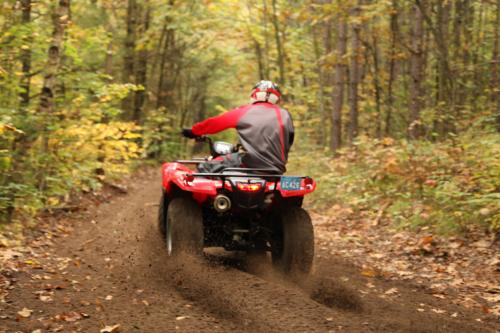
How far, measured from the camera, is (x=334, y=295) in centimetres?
519

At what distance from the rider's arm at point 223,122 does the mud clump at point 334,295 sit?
1944mm

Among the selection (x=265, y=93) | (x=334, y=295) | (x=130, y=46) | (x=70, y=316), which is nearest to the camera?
(x=70, y=316)

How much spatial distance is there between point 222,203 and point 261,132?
0.94m

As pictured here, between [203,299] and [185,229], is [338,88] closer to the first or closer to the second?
[185,229]

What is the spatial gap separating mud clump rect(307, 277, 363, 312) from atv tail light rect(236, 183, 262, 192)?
1.17 metres

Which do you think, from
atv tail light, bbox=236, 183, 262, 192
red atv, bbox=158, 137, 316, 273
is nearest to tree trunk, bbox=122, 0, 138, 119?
red atv, bbox=158, 137, 316, 273

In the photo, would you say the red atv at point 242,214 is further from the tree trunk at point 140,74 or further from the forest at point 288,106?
the tree trunk at point 140,74

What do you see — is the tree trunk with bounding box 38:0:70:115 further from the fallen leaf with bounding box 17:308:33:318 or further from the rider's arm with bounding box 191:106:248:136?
the fallen leaf with bounding box 17:308:33:318

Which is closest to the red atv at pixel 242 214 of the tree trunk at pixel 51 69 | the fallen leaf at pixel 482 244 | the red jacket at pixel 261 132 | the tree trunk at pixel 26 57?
the red jacket at pixel 261 132

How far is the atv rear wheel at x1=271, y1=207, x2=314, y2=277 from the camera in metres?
5.77

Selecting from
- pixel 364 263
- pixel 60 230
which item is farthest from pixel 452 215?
pixel 60 230

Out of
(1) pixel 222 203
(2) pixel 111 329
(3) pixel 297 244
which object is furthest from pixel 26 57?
(2) pixel 111 329

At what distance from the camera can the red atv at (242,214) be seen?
5.52m

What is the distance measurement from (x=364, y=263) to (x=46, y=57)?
6.66 m
